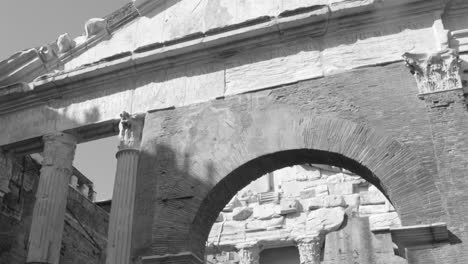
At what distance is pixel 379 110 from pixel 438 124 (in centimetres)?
74

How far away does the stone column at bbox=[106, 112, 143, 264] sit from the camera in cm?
782

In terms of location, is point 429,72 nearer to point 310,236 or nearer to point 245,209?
point 310,236

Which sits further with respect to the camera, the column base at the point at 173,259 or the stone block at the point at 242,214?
the stone block at the point at 242,214

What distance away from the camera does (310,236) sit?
43.7 ft

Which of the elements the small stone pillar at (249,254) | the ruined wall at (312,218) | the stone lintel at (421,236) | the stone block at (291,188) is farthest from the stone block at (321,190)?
the stone lintel at (421,236)

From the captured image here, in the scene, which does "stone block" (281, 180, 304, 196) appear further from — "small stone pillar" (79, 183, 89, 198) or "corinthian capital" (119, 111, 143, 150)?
"corinthian capital" (119, 111, 143, 150)

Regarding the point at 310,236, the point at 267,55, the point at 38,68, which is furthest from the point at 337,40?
the point at 310,236

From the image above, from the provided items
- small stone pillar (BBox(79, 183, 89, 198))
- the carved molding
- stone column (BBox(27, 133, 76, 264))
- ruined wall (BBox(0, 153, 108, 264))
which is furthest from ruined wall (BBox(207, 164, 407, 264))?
the carved molding

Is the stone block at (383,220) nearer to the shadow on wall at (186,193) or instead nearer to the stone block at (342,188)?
the stone block at (342,188)

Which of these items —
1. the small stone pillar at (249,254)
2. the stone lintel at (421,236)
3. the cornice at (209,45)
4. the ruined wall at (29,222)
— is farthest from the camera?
the small stone pillar at (249,254)

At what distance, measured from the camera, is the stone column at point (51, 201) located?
332 inches

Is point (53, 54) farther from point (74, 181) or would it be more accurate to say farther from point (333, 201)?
point (333, 201)

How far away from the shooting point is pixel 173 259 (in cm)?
741

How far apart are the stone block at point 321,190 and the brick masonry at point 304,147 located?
611 centimetres
